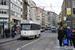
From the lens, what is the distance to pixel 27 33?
1967 cm

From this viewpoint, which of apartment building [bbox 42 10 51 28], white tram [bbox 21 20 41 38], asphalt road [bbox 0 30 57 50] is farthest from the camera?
apartment building [bbox 42 10 51 28]

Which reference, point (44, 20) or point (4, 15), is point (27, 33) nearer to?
point (4, 15)

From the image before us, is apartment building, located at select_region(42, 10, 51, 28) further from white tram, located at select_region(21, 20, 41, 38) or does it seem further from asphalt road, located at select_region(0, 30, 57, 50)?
asphalt road, located at select_region(0, 30, 57, 50)

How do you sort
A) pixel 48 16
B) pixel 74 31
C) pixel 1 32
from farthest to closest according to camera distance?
pixel 48 16 < pixel 1 32 < pixel 74 31

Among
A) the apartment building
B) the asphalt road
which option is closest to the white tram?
the asphalt road

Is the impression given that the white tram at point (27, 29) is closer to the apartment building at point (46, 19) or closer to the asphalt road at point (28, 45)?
the asphalt road at point (28, 45)

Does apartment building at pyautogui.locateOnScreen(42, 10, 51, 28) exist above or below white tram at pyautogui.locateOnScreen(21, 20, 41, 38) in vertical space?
above

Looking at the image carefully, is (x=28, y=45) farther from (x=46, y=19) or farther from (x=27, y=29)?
(x=46, y=19)

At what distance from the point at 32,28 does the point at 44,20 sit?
332 feet

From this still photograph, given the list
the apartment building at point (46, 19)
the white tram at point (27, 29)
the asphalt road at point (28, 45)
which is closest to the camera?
the asphalt road at point (28, 45)

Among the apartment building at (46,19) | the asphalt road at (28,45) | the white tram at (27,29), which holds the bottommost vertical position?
the asphalt road at (28,45)

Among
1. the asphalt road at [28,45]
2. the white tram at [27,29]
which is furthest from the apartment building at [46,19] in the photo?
the asphalt road at [28,45]

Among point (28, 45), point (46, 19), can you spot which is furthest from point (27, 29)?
point (46, 19)

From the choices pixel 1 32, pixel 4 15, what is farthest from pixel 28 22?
pixel 4 15
